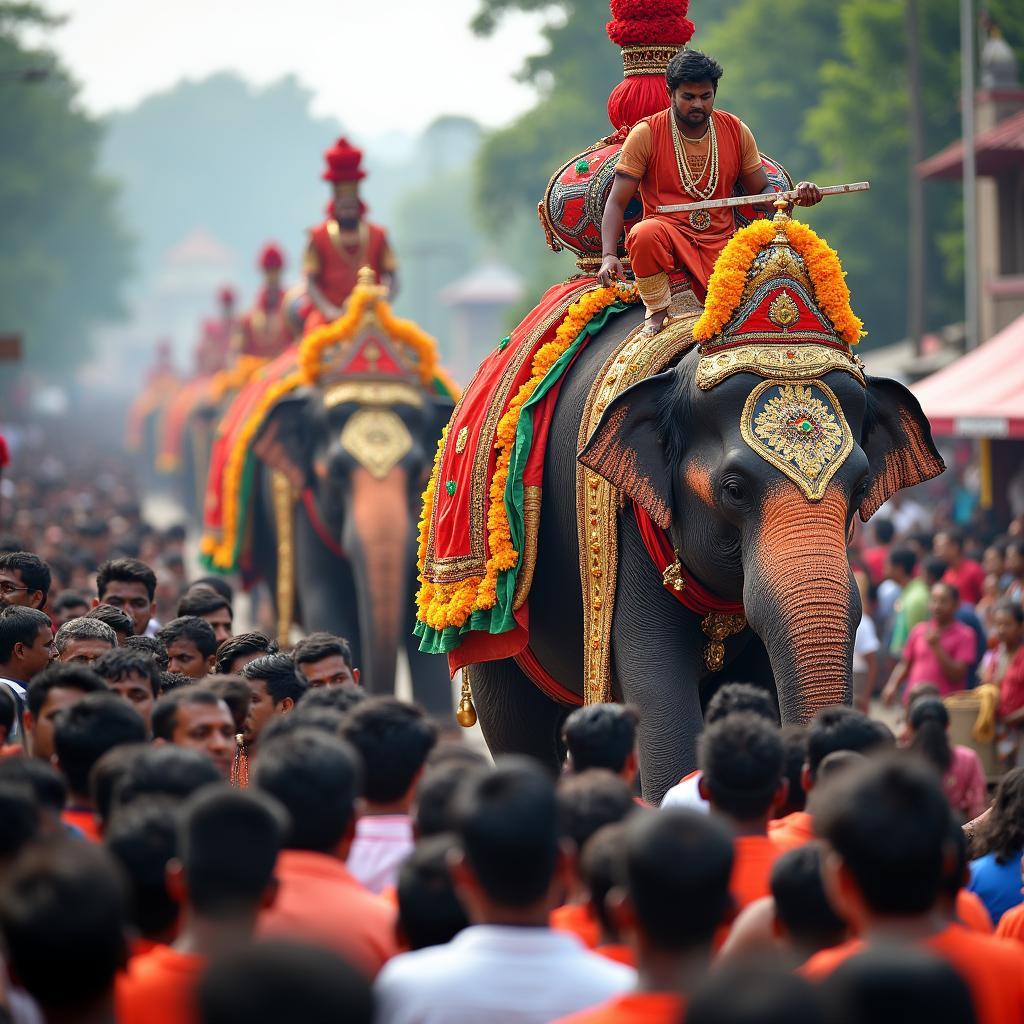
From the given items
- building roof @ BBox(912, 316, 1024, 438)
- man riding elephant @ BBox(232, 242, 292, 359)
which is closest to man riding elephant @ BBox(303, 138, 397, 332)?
building roof @ BBox(912, 316, 1024, 438)

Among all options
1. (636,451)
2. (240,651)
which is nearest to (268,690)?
(240,651)

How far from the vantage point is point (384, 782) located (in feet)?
15.0

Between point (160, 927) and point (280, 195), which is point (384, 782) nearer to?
point (160, 927)

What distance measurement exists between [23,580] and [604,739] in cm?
372

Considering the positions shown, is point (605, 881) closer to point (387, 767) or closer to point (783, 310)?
point (387, 767)

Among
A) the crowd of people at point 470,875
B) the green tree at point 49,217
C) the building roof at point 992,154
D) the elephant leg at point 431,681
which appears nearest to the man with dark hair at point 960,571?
the elephant leg at point 431,681

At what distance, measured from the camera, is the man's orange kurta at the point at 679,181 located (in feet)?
23.0

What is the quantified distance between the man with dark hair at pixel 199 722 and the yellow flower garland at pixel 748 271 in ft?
7.05

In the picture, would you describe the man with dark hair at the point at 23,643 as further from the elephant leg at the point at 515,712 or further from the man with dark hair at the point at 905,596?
the man with dark hair at the point at 905,596

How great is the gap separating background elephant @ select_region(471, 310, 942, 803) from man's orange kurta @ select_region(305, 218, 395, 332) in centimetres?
604

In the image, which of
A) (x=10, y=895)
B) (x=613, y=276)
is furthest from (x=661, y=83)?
(x=10, y=895)

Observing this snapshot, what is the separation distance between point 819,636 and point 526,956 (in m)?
2.70

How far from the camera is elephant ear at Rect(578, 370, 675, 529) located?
670 centimetres

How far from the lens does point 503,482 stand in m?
7.39
